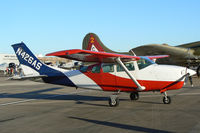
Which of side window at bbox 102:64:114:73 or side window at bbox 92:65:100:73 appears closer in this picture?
side window at bbox 102:64:114:73

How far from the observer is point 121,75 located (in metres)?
9.32

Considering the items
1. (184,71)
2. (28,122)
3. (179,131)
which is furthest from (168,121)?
(28,122)

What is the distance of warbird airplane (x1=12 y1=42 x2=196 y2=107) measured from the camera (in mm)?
8430

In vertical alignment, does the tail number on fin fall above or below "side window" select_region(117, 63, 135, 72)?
above

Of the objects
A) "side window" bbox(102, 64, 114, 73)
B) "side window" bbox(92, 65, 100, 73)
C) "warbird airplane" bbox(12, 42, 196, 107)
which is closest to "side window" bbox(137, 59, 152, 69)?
"warbird airplane" bbox(12, 42, 196, 107)

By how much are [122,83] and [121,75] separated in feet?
1.15

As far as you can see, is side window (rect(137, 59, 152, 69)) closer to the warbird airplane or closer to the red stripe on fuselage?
the warbird airplane

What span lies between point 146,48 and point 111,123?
79.0ft

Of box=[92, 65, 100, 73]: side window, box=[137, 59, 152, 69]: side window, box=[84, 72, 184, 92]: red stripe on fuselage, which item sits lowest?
box=[84, 72, 184, 92]: red stripe on fuselage

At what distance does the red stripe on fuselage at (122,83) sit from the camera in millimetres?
8562

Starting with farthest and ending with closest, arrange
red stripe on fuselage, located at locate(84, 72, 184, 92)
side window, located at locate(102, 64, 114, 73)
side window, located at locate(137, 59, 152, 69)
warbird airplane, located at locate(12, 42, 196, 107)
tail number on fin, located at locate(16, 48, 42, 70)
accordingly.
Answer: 1. tail number on fin, located at locate(16, 48, 42, 70)
2. side window, located at locate(102, 64, 114, 73)
3. side window, located at locate(137, 59, 152, 69)
4. red stripe on fuselage, located at locate(84, 72, 184, 92)
5. warbird airplane, located at locate(12, 42, 196, 107)

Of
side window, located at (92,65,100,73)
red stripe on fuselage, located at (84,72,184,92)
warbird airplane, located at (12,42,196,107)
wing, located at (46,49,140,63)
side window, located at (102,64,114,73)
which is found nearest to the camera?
wing, located at (46,49,140,63)

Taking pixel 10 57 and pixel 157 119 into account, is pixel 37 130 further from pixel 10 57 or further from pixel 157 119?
pixel 10 57


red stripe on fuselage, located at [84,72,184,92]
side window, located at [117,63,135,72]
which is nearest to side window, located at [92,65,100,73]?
red stripe on fuselage, located at [84,72,184,92]
